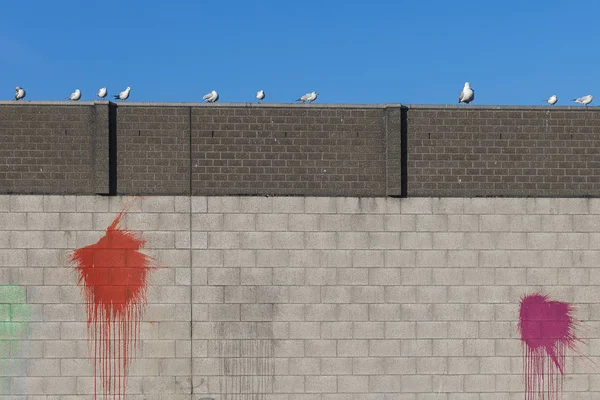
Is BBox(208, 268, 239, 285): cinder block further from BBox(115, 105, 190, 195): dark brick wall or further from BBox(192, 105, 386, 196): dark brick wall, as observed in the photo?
BBox(115, 105, 190, 195): dark brick wall

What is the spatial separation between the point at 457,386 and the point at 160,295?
6451 millimetres

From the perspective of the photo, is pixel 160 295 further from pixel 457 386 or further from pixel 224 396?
pixel 457 386

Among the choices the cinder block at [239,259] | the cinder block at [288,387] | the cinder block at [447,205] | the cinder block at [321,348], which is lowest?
the cinder block at [288,387]

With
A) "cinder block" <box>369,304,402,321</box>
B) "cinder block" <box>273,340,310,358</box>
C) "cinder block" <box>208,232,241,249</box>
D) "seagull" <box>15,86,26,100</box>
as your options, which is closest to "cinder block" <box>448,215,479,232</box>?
"cinder block" <box>369,304,402,321</box>

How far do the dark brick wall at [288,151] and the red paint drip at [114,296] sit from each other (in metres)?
1.89

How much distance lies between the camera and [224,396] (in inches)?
663

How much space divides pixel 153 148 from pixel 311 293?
4520 mm

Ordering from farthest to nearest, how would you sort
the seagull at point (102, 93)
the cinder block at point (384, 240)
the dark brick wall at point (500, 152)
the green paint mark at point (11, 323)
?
1. the seagull at point (102, 93)
2. the dark brick wall at point (500, 152)
3. the cinder block at point (384, 240)
4. the green paint mark at point (11, 323)

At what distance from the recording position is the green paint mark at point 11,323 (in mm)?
16703

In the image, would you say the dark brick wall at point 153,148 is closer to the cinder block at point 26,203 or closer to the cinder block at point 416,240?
the cinder block at point 26,203

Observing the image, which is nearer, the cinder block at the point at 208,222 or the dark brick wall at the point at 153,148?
the cinder block at the point at 208,222

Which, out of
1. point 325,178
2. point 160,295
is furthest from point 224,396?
point 325,178

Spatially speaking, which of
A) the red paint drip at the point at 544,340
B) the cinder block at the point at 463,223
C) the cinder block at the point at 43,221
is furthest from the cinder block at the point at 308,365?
the cinder block at the point at 43,221

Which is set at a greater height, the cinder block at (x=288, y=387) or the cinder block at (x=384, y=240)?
the cinder block at (x=384, y=240)
